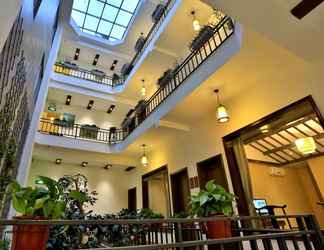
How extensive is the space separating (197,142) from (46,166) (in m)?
5.94

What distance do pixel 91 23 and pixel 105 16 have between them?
33.4 inches


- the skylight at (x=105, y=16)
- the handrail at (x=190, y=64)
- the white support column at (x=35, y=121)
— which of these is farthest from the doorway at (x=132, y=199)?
the skylight at (x=105, y=16)

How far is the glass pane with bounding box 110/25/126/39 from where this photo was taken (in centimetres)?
1095

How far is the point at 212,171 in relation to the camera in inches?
212

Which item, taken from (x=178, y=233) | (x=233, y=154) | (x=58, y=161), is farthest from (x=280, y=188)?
(x=58, y=161)

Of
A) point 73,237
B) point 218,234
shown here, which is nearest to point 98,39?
point 73,237

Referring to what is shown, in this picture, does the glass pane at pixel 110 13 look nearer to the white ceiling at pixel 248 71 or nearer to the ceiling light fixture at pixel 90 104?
the ceiling light fixture at pixel 90 104

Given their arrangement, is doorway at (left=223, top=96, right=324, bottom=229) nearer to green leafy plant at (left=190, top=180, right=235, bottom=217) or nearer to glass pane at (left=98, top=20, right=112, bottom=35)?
green leafy plant at (left=190, top=180, right=235, bottom=217)

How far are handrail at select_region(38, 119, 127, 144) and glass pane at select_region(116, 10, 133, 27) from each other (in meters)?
5.41

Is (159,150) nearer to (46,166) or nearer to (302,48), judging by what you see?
(46,166)

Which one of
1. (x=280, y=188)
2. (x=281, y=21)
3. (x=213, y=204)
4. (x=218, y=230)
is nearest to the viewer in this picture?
(x=218, y=230)

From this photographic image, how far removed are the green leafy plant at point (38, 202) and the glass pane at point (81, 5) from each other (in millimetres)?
10404

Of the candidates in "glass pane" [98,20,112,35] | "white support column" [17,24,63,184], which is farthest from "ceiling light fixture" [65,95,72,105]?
"glass pane" [98,20,112,35]

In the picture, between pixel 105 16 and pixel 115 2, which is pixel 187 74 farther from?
pixel 105 16
